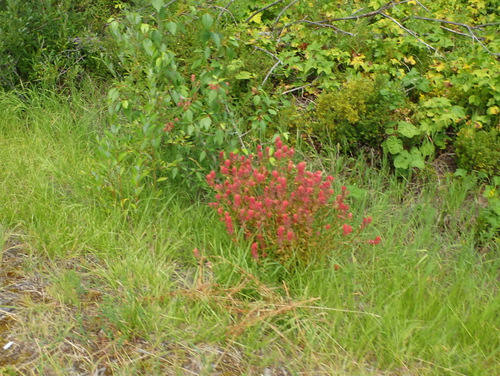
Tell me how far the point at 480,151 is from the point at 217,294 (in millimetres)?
2416

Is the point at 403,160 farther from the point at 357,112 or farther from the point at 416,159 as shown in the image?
the point at 357,112

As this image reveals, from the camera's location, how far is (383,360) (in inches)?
103

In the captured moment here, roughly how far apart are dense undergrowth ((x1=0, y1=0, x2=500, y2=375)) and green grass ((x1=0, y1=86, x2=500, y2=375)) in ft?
0.05

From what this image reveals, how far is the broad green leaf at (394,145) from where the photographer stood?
4230mm

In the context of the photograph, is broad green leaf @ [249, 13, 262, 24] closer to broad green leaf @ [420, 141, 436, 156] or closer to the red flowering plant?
broad green leaf @ [420, 141, 436, 156]

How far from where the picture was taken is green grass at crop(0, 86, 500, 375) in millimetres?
2529

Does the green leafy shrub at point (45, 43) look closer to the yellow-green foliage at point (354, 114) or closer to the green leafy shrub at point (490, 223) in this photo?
the yellow-green foliage at point (354, 114)

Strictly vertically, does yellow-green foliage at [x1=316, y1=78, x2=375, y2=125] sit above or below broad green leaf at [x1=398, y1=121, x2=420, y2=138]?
above

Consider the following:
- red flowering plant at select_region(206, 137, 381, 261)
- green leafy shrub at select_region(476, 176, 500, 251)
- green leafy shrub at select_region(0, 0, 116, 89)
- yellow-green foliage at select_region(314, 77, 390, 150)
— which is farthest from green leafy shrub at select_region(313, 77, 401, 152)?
green leafy shrub at select_region(0, 0, 116, 89)

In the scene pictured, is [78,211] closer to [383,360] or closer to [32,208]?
[32,208]

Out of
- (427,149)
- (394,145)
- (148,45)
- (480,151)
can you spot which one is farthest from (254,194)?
(480,151)

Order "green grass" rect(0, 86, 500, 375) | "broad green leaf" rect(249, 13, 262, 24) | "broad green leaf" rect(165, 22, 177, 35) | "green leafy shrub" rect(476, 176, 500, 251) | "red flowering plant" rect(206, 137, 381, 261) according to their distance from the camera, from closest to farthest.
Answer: "green grass" rect(0, 86, 500, 375) → "red flowering plant" rect(206, 137, 381, 261) → "broad green leaf" rect(165, 22, 177, 35) → "green leafy shrub" rect(476, 176, 500, 251) → "broad green leaf" rect(249, 13, 262, 24)

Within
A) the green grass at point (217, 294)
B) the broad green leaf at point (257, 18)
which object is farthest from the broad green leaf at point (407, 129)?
the broad green leaf at point (257, 18)

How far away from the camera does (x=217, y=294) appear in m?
2.84
